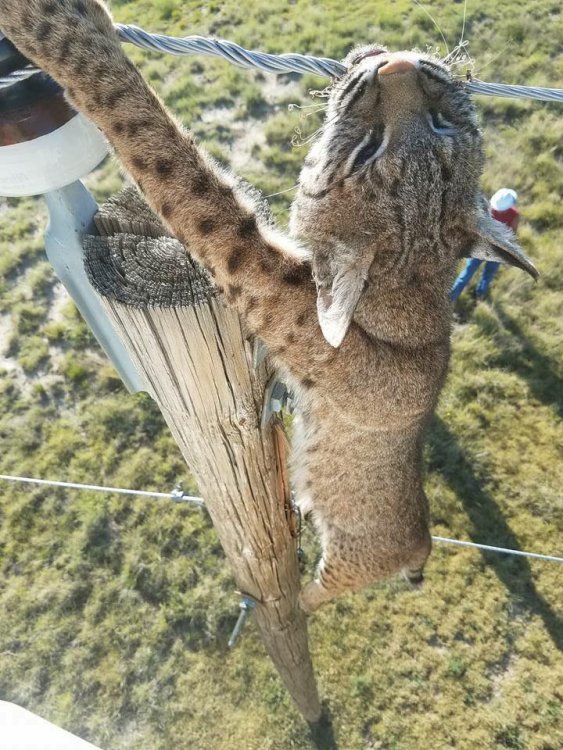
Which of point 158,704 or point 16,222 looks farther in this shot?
point 16,222

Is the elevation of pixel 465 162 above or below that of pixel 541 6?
above

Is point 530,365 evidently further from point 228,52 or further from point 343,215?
point 228,52

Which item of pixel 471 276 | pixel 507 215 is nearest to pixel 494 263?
pixel 471 276

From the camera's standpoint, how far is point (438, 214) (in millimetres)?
2639

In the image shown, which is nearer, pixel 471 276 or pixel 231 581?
pixel 231 581

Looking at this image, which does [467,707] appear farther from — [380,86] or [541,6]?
[541,6]

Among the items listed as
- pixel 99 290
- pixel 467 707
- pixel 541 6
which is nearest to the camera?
pixel 99 290

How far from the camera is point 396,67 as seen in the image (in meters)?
2.30

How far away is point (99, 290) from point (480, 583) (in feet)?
14.7

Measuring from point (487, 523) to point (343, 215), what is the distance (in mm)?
3937

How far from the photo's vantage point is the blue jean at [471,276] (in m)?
6.41

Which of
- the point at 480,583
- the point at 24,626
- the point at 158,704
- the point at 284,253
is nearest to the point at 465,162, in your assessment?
the point at 284,253

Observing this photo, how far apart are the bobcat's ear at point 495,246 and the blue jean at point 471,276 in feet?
12.0

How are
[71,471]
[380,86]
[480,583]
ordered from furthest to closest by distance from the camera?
1. [71,471]
2. [480,583]
3. [380,86]
